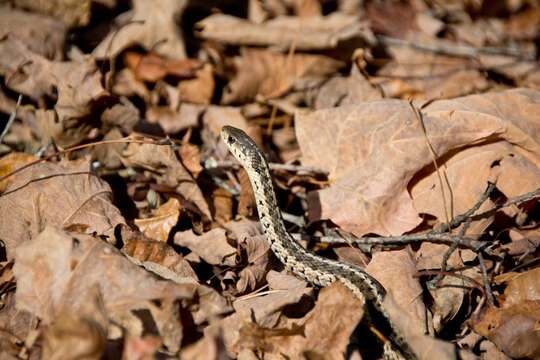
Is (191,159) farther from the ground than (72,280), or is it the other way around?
(72,280)

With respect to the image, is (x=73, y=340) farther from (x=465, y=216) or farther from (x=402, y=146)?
(x=402, y=146)

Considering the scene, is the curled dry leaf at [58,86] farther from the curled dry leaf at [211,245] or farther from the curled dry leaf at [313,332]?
the curled dry leaf at [313,332]

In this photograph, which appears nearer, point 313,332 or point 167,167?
point 313,332

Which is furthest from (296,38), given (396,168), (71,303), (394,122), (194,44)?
(71,303)

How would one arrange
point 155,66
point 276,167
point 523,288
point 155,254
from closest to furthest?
point 155,254 → point 523,288 → point 276,167 → point 155,66

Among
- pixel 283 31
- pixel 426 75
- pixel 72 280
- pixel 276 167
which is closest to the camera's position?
pixel 72 280

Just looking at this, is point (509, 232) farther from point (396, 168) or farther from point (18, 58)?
point (18, 58)

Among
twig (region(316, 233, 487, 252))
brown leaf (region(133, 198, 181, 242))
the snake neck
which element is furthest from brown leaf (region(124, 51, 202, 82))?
twig (region(316, 233, 487, 252))

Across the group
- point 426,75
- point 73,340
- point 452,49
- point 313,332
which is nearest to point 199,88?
point 426,75
